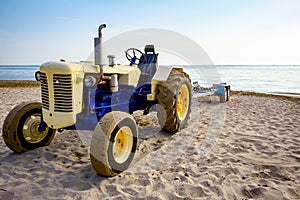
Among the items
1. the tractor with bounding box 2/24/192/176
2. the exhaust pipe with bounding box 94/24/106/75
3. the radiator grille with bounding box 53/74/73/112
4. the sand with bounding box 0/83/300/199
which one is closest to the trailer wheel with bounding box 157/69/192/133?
the tractor with bounding box 2/24/192/176

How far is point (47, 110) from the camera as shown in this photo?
3230 millimetres

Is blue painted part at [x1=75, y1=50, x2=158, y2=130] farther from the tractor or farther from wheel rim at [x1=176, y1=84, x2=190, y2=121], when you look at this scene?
wheel rim at [x1=176, y1=84, x2=190, y2=121]

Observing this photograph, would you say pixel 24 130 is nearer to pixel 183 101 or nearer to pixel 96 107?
pixel 96 107

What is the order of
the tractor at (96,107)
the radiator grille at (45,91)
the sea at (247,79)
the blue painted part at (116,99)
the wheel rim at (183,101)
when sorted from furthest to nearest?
the sea at (247,79) < the wheel rim at (183,101) < the blue painted part at (116,99) < the radiator grille at (45,91) < the tractor at (96,107)

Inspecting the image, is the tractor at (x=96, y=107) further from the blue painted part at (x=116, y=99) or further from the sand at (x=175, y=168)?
the sand at (x=175, y=168)

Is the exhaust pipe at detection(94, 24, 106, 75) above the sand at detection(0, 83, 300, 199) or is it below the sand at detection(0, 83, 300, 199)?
above

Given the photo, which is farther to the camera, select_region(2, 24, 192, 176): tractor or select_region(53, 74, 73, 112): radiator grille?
select_region(53, 74, 73, 112): radiator grille

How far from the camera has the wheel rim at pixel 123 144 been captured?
3.10 m

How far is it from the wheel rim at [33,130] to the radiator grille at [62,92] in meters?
0.92

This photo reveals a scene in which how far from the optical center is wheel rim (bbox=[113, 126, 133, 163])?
3098 mm

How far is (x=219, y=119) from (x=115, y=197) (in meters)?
4.32

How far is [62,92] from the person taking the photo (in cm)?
307

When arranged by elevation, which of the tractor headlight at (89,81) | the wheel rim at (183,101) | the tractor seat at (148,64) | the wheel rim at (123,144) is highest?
the tractor seat at (148,64)

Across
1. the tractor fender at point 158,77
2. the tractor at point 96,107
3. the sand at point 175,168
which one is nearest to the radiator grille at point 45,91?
the tractor at point 96,107
